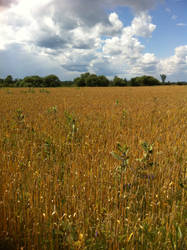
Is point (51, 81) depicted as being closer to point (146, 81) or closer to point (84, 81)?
point (84, 81)

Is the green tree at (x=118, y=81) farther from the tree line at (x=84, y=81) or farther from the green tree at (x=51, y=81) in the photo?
the green tree at (x=51, y=81)

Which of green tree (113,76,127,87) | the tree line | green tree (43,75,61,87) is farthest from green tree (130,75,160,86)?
green tree (43,75,61,87)

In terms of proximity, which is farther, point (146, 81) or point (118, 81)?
point (118, 81)

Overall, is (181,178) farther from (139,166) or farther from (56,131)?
(56,131)

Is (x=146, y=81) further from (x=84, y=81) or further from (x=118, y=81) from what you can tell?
(x=84, y=81)

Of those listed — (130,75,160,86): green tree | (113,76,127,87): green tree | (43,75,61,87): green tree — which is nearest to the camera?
(43,75,61,87): green tree

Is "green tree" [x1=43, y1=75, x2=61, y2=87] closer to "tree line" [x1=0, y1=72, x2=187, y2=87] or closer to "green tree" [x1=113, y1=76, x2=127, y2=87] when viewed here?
"tree line" [x1=0, y1=72, x2=187, y2=87]

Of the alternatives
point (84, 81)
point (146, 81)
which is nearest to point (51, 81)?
point (84, 81)

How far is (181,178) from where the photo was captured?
121 inches

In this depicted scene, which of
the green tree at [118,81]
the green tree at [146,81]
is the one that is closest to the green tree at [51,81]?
the green tree at [118,81]

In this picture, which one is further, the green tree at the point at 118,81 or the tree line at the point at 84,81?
the green tree at the point at 118,81

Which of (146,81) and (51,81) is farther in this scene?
(146,81)

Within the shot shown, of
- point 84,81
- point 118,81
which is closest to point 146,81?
point 118,81

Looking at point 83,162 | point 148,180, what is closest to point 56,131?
point 83,162
